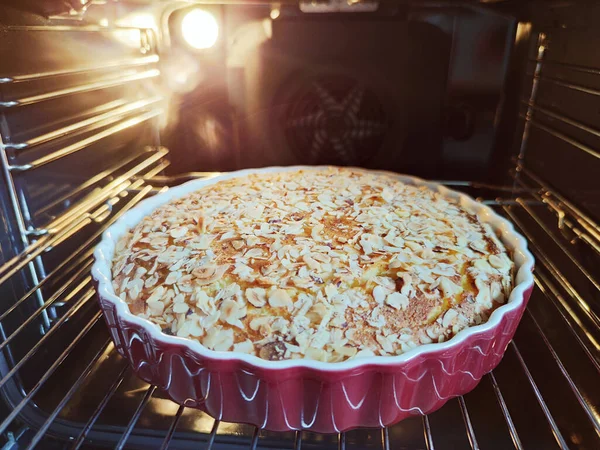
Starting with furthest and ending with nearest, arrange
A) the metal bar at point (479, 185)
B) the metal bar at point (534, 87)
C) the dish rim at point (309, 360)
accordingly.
→ 1. the metal bar at point (479, 185)
2. the metal bar at point (534, 87)
3. the dish rim at point (309, 360)

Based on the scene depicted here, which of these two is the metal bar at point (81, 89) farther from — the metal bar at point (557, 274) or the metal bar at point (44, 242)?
the metal bar at point (557, 274)

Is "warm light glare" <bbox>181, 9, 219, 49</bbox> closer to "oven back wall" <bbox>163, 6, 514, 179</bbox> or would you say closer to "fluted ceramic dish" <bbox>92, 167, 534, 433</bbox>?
"oven back wall" <bbox>163, 6, 514, 179</bbox>

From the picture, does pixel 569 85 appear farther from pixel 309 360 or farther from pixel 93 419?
pixel 93 419

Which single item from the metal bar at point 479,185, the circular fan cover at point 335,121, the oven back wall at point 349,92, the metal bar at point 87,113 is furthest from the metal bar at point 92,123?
the metal bar at point 479,185

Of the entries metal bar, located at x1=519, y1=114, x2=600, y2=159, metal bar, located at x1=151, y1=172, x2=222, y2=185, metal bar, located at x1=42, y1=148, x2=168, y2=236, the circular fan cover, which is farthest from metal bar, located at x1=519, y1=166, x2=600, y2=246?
metal bar, located at x1=42, y1=148, x2=168, y2=236

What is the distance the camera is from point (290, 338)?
63 centimetres

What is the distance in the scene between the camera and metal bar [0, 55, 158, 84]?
72cm

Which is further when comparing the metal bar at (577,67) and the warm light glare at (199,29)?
the warm light glare at (199,29)

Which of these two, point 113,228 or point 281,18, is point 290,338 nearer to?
point 113,228

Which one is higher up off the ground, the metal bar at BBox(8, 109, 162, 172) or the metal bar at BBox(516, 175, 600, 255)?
the metal bar at BBox(8, 109, 162, 172)

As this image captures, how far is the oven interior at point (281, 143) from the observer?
751mm

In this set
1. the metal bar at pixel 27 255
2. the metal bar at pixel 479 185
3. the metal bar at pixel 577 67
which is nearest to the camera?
the metal bar at pixel 27 255

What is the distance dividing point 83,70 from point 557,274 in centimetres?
96

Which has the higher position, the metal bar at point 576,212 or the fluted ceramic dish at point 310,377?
the metal bar at point 576,212
